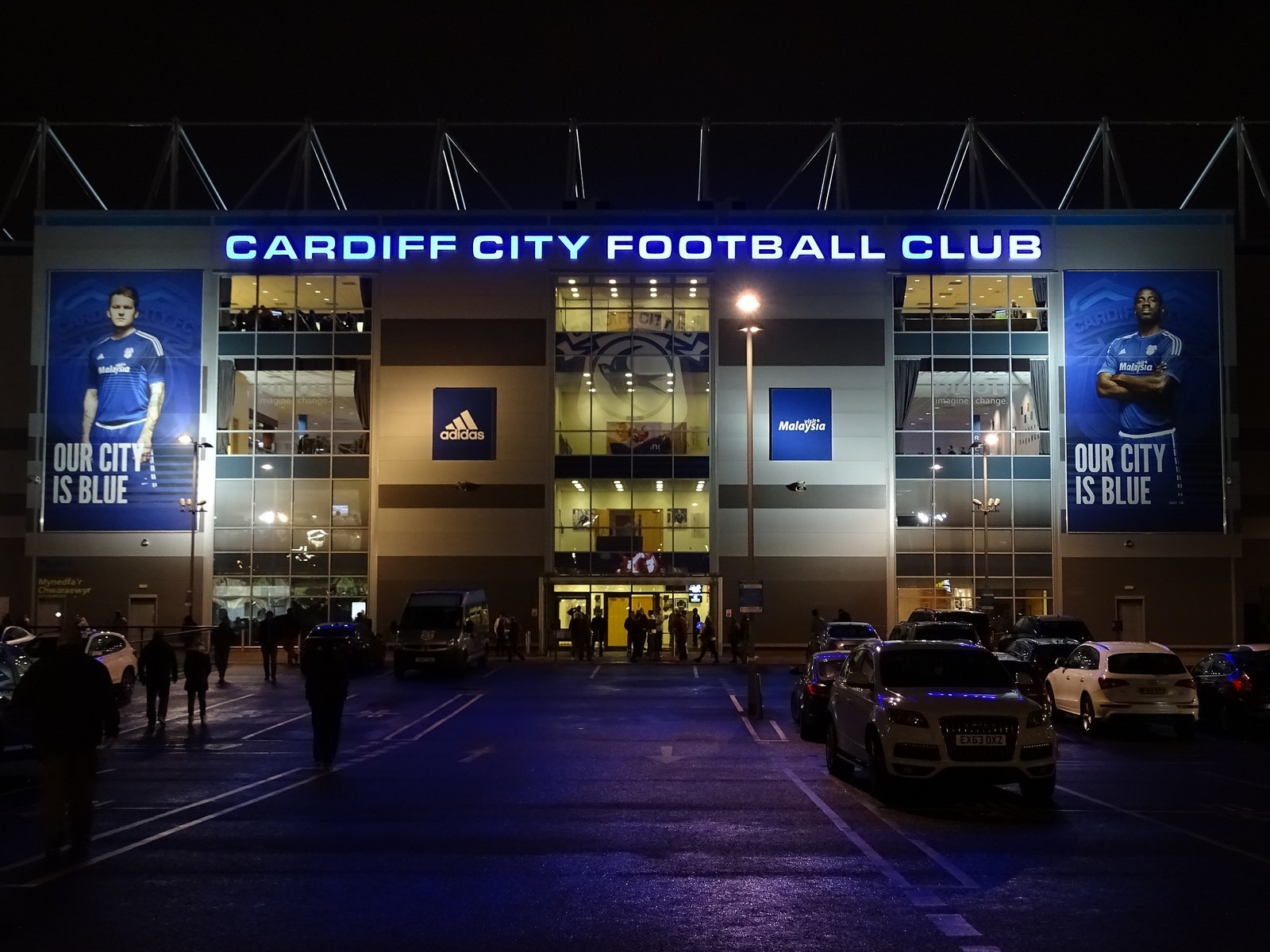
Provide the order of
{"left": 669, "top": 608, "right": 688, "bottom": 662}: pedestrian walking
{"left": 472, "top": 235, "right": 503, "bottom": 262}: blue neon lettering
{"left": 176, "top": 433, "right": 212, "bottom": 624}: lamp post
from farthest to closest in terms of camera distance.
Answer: {"left": 472, "top": 235, "right": 503, "bottom": 262}: blue neon lettering, {"left": 669, "top": 608, "right": 688, "bottom": 662}: pedestrian walking, {"left": 176, "top": 433, "right": 212, "bottom": 624}: lamp post

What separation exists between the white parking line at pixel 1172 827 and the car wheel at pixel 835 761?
2.60m

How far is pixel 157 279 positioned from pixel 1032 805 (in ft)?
148

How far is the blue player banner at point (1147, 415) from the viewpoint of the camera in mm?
47750

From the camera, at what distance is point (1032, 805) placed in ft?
43.3

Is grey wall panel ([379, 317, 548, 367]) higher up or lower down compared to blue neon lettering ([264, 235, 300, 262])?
lower down

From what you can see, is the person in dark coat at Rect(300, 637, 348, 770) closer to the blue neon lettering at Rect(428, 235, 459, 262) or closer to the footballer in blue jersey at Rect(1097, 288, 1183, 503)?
the blue neon lettering at Rect(428, 235, 459, 262)

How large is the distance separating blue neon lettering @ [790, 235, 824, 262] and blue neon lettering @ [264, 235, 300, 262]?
68.2 feet

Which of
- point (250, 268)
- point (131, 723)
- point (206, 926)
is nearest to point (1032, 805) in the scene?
point (206, 926)

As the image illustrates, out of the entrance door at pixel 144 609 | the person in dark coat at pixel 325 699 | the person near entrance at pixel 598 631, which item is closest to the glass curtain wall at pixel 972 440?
the person near entrance at pixel 598 631

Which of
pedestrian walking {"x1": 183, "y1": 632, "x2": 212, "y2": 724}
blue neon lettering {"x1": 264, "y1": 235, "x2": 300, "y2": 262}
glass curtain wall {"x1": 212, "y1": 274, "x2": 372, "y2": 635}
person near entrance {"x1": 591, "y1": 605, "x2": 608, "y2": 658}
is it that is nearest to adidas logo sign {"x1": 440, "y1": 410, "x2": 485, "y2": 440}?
glass curtain wall {"x1": 212, "y1": 274, "x2": 372, "y2": 635}

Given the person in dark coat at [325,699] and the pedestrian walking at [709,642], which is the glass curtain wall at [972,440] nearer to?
the pedestrian walking at [709,642]

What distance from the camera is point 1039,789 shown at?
1307cm

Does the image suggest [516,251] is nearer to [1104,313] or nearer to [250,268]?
[250,268]

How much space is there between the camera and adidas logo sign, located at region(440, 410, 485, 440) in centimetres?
4897
